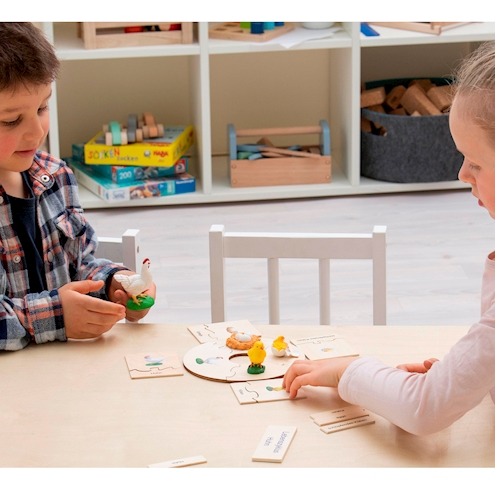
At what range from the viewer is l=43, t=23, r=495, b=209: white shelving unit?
266 cm

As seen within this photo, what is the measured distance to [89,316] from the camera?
1.03 metres

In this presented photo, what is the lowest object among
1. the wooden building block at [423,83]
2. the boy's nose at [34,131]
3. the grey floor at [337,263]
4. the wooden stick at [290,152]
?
the grey floor at [337,263]

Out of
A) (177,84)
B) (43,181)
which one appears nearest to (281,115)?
(177,84)

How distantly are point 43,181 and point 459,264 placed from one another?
4.58 feet

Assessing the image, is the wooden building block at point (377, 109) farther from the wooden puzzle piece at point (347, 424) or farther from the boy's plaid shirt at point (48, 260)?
the wooden puzzle piece at point (347, 424)

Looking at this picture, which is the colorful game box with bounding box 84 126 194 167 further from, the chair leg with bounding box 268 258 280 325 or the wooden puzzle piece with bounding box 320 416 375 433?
the wooden puzzle piece with bounding box 320 416 375 433

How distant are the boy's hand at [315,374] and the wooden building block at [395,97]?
206cm

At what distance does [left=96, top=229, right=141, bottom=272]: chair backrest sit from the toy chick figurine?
325 mm

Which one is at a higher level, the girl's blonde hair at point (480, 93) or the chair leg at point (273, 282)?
the girl's blonde hair at point (480, 93)

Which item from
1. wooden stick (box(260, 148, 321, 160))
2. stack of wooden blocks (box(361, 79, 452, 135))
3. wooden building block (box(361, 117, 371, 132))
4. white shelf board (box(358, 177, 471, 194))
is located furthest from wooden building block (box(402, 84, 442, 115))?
wooden stick (box(260, 148, 321, 160))

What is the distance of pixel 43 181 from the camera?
114 centimetres

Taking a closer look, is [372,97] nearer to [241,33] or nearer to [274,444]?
[241,33]

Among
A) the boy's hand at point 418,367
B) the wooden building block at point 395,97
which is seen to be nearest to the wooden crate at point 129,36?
the wooden building block at point 395,97

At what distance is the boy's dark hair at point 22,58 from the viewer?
986 mm
